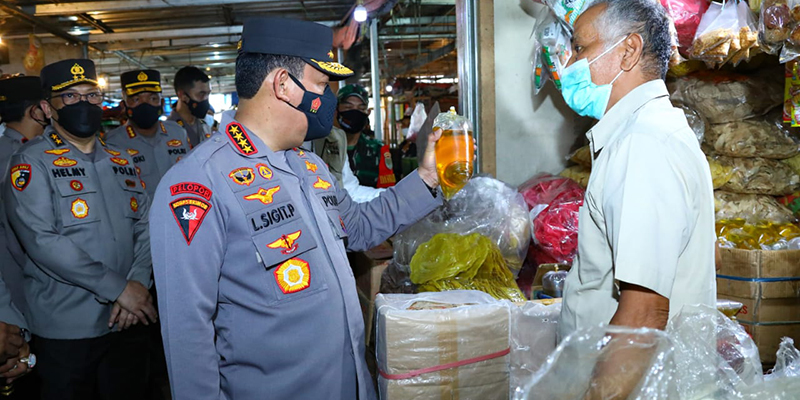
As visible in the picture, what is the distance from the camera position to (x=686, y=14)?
2.83 meters

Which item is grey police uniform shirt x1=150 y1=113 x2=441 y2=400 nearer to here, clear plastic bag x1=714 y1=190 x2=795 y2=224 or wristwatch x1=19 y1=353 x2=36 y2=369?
wristwatch x1=19 y1=353 x2=36 y2=369

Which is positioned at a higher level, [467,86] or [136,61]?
[136,61]

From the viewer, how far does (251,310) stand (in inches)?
65.6

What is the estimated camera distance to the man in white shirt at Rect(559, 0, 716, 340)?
1223mm

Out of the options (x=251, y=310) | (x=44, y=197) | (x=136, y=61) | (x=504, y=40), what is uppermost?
(x=136, y=61)

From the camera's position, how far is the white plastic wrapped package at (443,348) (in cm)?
205

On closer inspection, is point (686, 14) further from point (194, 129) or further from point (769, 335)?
point (194, 129)

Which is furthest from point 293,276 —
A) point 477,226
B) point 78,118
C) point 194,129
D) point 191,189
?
point 194,129

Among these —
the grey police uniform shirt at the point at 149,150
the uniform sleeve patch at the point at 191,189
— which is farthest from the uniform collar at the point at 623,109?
the grey police uniform shirt at the point at 149,150

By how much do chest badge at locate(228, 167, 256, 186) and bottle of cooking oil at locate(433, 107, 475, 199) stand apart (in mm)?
817

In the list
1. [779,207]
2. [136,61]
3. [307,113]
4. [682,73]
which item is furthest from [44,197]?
[136,61]

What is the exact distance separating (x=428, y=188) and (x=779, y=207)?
7.39 ft

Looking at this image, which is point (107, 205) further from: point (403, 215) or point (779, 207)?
point (779, 207)

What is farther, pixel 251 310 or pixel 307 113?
pixel 307 113
